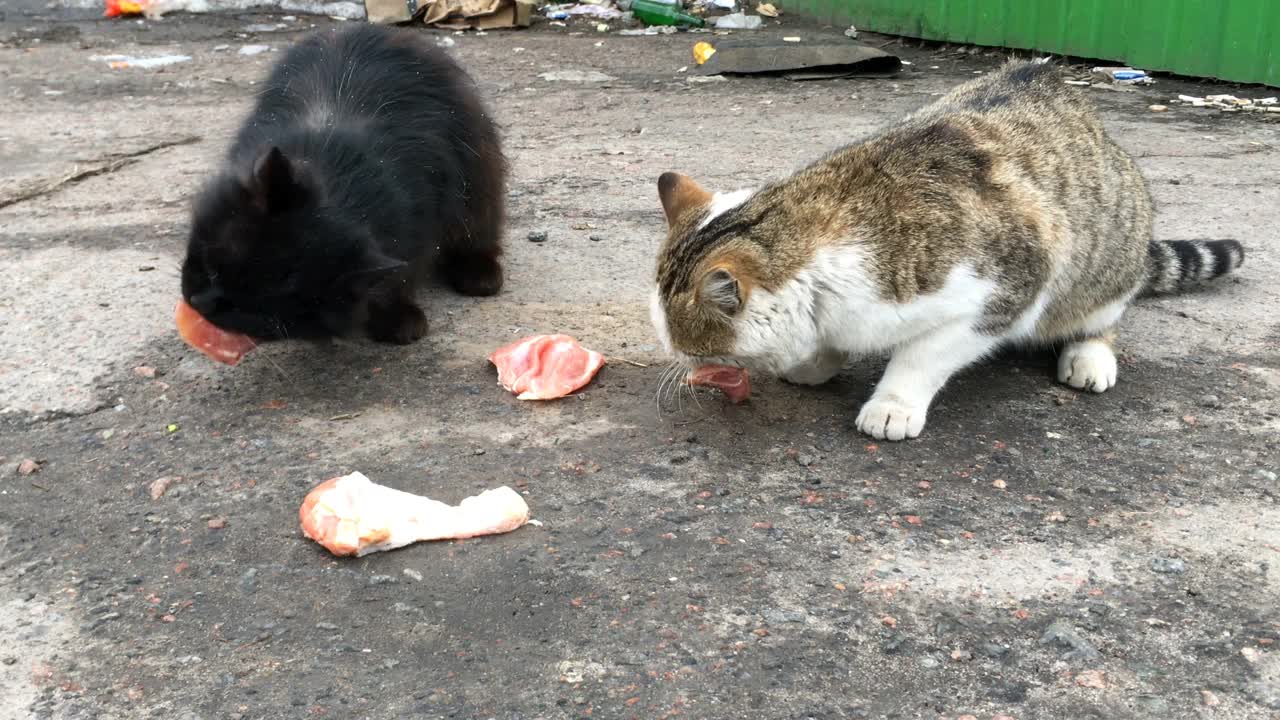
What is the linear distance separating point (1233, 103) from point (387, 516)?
681 centimetres

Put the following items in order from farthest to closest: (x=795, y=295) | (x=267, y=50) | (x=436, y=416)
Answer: (x=267, y=50) → (x=436, y=416) → (x=795, y=295)

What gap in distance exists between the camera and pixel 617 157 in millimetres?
6488

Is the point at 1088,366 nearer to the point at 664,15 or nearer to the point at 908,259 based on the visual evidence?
the point at 908,259

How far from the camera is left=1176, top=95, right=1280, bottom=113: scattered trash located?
729cm

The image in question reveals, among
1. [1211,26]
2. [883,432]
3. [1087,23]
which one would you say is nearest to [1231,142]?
[1211,26]

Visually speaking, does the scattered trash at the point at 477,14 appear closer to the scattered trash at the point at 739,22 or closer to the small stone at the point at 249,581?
the scattered trash at the point at 739,22

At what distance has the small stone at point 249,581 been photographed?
266 cm

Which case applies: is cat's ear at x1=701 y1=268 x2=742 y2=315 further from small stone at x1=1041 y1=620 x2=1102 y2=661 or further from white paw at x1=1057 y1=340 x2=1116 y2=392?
white paw at x1=1057 y1=340 x2=1116 y2=392

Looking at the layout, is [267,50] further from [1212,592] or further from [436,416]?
[1212,592]

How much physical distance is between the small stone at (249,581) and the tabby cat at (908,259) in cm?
134

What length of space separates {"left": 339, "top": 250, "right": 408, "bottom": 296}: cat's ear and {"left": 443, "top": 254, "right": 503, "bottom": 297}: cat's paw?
100 centimetres

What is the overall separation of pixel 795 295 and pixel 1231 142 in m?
4.68

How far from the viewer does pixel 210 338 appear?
354 centimetres

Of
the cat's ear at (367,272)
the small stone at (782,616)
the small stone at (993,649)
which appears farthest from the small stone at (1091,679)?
the cat's ear at (367,272)
